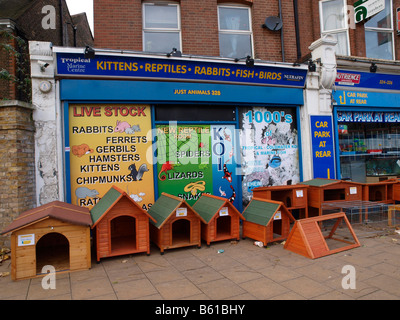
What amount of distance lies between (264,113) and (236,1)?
3605 mm

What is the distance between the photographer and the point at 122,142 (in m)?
6.93

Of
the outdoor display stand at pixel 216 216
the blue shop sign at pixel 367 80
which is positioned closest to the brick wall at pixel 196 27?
the blue shop sign at pixel 367 80

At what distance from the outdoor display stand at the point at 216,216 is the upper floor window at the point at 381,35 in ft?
27.2

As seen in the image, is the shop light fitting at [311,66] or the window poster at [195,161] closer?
the window poster at [195,161]

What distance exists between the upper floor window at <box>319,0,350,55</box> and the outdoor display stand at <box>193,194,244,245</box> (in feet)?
24.0

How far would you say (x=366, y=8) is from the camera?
30.3 ft

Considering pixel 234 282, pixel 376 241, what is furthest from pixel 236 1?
pixel 234 282

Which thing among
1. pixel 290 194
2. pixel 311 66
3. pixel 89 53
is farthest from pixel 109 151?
pixel 311 66

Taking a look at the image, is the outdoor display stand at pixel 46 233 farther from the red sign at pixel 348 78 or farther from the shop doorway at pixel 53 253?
the red sign at pixel 348 78

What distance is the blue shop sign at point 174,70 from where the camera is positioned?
6514 millimetres

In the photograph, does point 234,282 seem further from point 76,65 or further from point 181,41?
point 181,41

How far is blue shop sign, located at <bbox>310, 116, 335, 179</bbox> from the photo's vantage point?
8461mm

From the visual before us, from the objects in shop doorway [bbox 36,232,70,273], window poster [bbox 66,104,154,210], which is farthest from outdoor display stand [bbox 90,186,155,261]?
window poster [bbox 66,104,154,210]

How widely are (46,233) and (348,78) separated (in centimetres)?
913
